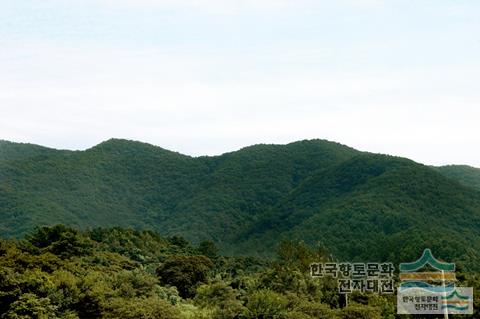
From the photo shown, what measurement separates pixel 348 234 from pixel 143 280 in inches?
3167

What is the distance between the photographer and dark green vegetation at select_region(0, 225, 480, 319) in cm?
4341

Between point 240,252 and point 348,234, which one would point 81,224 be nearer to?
point 240,252

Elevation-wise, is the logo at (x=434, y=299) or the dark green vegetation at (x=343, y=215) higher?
the dark green vegetation at (x=343, y=215)

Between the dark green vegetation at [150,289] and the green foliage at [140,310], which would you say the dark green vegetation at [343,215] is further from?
the green foliage at [140,310]

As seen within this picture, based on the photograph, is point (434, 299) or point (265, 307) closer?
point (265, 307)

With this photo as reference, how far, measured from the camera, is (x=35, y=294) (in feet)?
141

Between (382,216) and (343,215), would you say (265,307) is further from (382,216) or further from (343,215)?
(343,215)

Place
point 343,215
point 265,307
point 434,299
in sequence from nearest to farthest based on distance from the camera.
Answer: point 265,307
point 434,299
point 343,215

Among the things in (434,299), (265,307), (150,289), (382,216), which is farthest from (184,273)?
(382,216)

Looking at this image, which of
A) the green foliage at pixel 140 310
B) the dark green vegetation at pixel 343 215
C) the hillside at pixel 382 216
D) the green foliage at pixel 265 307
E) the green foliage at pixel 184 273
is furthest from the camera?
the dark green vegetation at pixel 343 215

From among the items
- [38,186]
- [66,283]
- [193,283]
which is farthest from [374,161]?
[66,283]

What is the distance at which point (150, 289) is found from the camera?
5259 centimetres

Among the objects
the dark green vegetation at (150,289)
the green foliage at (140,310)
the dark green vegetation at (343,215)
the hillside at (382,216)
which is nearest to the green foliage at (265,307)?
the dark green vegetation at (150,289)

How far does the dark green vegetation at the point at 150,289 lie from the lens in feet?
142
